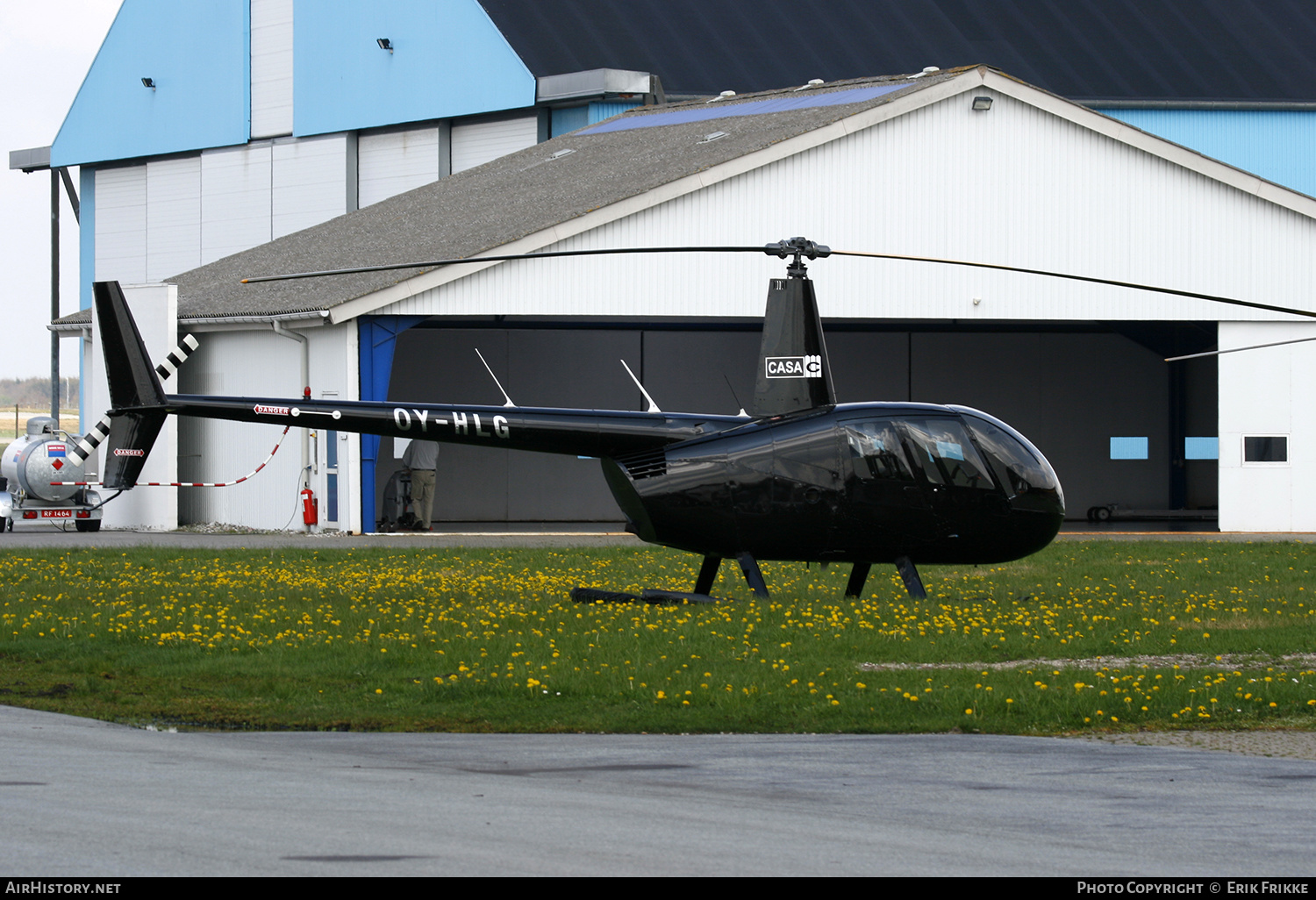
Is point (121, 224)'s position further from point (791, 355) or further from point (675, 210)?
point (791, 355)

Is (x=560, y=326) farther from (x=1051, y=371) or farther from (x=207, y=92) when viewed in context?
(x=207, y=92)

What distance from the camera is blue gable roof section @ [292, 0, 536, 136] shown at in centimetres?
4259

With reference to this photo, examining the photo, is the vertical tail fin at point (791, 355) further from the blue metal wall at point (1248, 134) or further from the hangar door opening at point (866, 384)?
the blue metal wall at point (1248, 134)

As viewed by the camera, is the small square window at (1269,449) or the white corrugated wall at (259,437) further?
the small square window at (1269,449)

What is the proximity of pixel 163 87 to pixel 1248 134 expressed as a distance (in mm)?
31480

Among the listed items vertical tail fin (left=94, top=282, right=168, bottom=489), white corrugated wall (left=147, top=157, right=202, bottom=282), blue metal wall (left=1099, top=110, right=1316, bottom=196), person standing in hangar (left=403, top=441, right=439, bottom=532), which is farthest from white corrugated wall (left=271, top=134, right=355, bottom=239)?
vertical tail fin (left=94, top=282, right=168, bottom=489)

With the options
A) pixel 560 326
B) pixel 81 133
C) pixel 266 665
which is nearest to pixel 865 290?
pixel 560 326

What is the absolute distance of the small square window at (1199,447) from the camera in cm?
3966

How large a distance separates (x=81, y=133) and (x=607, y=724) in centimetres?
4778

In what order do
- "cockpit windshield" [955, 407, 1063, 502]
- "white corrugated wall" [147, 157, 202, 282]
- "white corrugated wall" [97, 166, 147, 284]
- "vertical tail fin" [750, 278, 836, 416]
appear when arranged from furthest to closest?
"white corrugated wall" [97, 166, 147, 284]
"white corrugated wall" [147, 157, 202, 282]
"cockpit windshield" [955, 407, 1063, 502]
"vertical tail fin" [750, 278, 836, 416]

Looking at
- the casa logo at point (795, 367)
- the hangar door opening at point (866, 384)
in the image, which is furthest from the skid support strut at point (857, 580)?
the hangar door opening at point (866, 384)

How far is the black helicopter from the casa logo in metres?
0.01

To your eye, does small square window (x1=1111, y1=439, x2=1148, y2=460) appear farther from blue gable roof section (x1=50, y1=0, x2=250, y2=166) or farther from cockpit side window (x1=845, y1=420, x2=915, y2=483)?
blue gable roof section (x1=50, y1=0, x2=250, y2=166)

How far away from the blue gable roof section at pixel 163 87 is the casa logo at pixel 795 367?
35.6 meters
